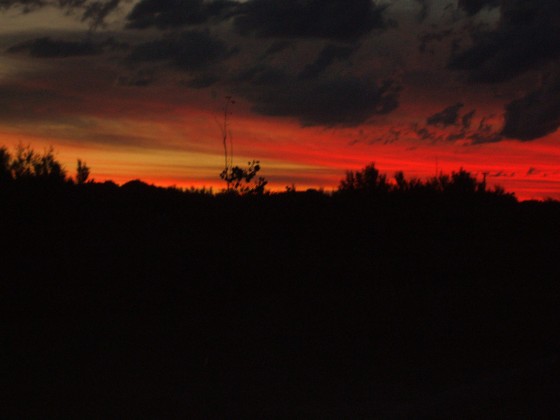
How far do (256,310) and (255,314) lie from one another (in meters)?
0.56

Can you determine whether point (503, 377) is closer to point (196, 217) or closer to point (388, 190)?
point (196, 217)

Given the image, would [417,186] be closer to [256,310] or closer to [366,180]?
[366,180]

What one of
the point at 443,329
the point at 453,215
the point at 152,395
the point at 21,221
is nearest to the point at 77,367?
the point at 152,395

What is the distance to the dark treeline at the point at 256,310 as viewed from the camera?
966 cm

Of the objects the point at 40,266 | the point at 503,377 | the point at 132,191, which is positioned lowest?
the point at 503,377

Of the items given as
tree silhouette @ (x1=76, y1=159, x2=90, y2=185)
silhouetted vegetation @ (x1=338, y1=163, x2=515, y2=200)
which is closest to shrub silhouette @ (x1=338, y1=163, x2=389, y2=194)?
silhouetted vegetation @ (x1=338, y1=163, x2=515, y2=200)

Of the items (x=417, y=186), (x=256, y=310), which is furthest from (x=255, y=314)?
(x=417, y=186)

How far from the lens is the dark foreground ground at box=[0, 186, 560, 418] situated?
962 centimetres

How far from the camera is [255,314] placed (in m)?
15.6

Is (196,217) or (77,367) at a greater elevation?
(196,217)

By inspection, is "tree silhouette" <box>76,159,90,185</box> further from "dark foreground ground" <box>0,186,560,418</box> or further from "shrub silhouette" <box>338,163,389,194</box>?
"shrub silhouette" <box>338,163,389,194</box>

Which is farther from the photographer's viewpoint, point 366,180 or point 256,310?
point 366,180

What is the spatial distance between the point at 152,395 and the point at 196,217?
1793 centimetres

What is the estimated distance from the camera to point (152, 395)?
9.38 m
